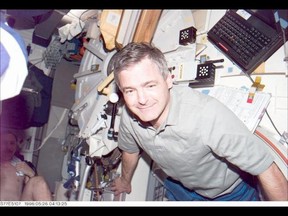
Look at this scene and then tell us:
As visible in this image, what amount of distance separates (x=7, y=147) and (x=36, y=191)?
0.47 m

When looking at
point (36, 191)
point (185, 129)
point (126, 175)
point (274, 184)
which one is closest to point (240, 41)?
point (185, 129)

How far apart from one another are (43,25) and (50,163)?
3.70 ft

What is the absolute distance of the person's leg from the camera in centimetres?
170

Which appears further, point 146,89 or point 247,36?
point 247,36

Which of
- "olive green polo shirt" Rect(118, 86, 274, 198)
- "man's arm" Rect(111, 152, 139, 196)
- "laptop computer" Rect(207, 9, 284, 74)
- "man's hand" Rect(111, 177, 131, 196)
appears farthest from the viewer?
"man's hand" Rect(111, 177, 131, 196)

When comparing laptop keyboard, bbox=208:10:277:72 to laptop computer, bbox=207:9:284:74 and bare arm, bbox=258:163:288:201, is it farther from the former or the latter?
bare arm, bbox=258:163:288:201

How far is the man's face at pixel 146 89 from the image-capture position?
3.63 feet

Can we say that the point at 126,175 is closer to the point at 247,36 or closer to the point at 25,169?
the point at 25,169

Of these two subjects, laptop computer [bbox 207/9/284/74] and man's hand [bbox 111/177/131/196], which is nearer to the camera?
laptop computer [bbox 207/9/284/74]

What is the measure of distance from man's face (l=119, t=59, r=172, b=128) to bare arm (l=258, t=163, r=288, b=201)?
0.50 metres

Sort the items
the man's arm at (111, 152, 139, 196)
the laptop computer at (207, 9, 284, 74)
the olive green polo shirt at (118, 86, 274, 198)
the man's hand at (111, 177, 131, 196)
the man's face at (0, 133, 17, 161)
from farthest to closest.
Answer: the man's face at (0, 133, 17, 161)
the man's hand at (111, 177, 131, 196)
the man's arm at (111, 152, 139, 196)
the laptop computer at (207, 9, 284, 74)
the olive green polo shirt at (118, 86, 274, 198)

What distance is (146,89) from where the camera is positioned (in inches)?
44.6

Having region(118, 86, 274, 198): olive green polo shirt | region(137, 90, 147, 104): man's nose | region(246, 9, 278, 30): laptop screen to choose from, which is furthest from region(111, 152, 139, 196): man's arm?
region(246, 9, 278, 30): laptop screen
